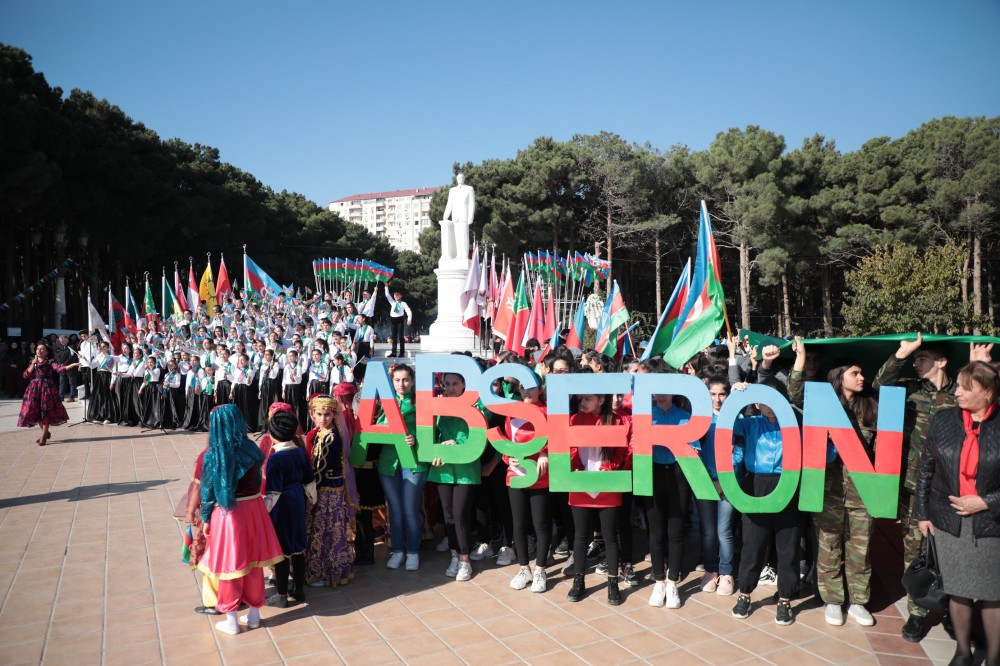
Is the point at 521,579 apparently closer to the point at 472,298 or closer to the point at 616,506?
the point at 616,506

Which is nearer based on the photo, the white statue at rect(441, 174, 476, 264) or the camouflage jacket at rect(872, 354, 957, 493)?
the camouflage jacket at rect(872, 354, 957, 493)

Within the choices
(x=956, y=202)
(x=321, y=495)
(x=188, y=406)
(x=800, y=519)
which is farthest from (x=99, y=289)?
(x=956, y=202)

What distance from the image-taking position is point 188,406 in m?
12.6

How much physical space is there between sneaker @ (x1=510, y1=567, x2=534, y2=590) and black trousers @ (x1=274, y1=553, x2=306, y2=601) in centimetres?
151

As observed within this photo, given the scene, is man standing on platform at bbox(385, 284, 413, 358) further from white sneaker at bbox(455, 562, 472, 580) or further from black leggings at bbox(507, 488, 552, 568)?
black leggings at bbox(507, 488, 552, 568)

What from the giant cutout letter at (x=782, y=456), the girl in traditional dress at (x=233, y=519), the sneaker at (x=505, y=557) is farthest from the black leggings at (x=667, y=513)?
the girl in traditional dress at (x=233, y=519)

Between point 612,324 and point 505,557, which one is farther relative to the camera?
point 612,324

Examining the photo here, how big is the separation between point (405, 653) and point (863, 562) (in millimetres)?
2972

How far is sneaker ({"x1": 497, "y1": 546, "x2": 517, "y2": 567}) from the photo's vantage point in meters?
5.52

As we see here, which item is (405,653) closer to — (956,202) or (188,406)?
(188,406)

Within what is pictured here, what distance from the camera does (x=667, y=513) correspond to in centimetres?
483

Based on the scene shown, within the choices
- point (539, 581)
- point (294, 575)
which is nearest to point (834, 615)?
point (539, 581)

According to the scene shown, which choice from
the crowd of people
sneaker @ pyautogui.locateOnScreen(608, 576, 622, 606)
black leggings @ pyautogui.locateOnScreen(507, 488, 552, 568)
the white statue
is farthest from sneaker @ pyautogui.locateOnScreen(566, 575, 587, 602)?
the white statue

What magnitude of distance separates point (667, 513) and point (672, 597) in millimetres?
562
